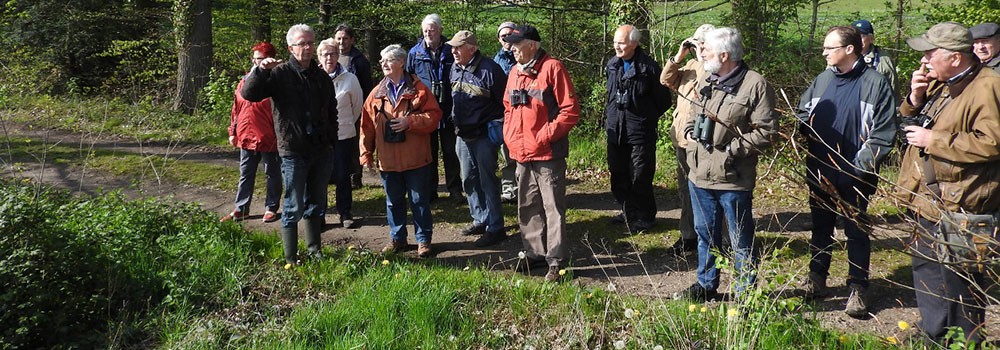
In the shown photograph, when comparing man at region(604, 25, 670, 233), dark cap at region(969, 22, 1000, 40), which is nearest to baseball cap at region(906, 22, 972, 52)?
dark cap at region(969, 22, 1000, 40)

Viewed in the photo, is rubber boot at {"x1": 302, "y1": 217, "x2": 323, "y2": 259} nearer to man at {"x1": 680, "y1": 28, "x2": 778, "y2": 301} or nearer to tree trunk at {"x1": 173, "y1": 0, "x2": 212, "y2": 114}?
man at {"x1": 680, "y1": 28, "x2": 778, "y2": 301}

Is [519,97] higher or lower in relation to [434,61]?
lower

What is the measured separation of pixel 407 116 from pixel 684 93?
2151 millimetres

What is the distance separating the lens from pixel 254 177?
7539 millimetres

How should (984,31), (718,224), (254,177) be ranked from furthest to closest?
(254,177), (718,224), (984,31)

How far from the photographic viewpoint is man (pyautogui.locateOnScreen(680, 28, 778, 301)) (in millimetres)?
4637

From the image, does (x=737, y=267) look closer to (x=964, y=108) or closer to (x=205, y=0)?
(x=964, y=108)

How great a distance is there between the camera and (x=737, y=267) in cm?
488

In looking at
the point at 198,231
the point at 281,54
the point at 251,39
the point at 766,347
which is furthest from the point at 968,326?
the point at 251,39

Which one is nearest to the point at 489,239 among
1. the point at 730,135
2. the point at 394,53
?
the point at 394,53

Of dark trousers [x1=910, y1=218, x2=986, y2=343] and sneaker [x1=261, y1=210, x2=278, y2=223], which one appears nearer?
dark trousers [x1=910, y1=218, x2=986, y2=343]

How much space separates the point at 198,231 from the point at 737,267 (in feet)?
13.3

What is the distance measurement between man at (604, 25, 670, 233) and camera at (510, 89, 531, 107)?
123cm

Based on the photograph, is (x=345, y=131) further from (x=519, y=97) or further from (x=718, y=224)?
(x=718, y=224)
